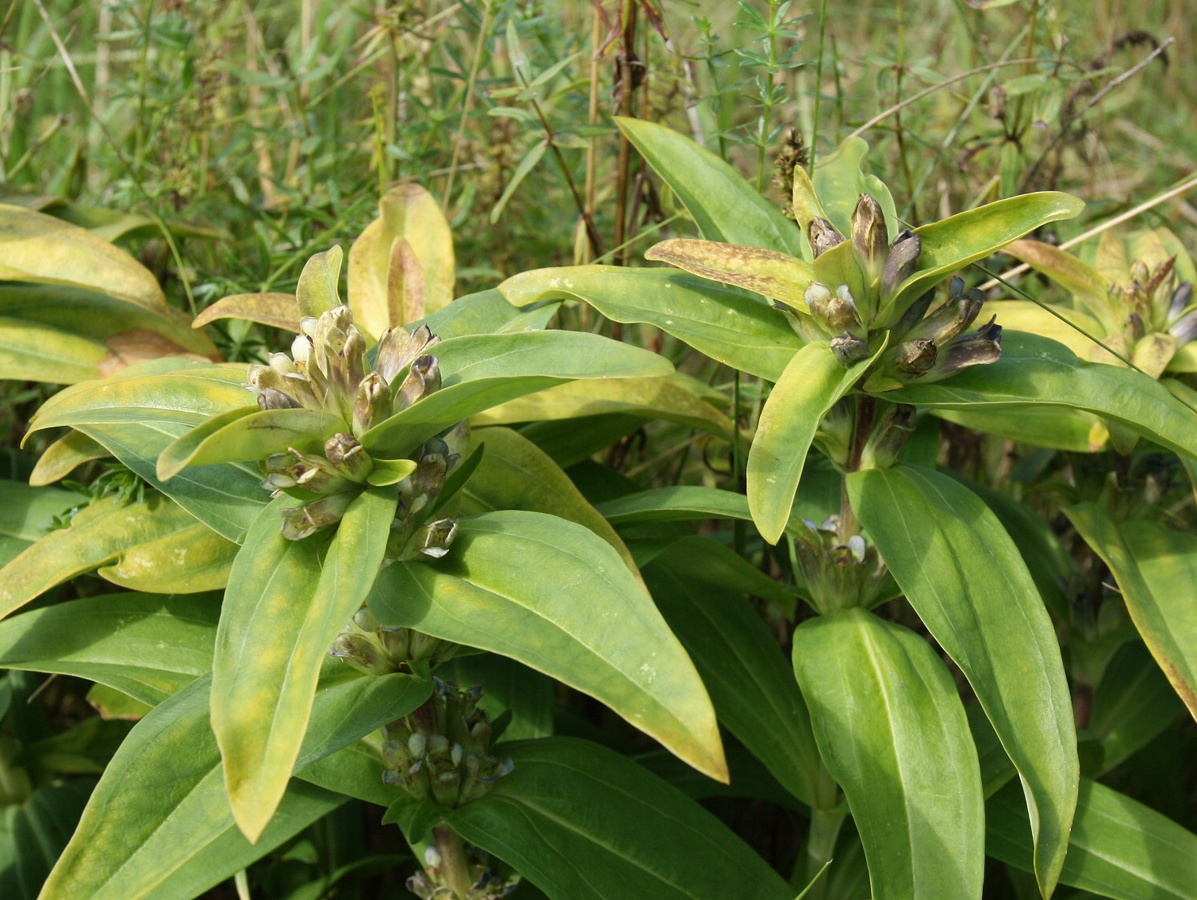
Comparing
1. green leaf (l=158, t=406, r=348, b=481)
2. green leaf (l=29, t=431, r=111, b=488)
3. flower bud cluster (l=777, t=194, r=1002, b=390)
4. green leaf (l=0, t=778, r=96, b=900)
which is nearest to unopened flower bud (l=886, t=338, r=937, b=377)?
flower bud cluster (l=777, t=194, r=1002, b=390)

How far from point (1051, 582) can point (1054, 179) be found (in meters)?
0.88

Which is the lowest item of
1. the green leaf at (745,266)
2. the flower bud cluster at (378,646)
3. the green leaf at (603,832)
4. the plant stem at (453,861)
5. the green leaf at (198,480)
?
the plant stem at (453,861)

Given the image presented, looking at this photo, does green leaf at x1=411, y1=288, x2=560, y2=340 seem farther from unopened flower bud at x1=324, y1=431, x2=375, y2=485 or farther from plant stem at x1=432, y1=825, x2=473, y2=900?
plant stem at x1=432, y1=825, x2=473, y2=900

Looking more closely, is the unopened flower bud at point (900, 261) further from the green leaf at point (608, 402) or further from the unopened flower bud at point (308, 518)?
the unopened flower bud at point (308, 518)

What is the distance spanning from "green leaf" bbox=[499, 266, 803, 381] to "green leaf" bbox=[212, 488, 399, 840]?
0.34 metres

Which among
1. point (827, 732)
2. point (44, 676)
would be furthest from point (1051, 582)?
point (44, 676)

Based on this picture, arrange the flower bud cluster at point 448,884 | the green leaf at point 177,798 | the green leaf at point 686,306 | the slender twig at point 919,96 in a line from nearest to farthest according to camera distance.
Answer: the green leaf at point 177,798, the green leaf at point 686,306, the flower bud cluster at point 448,884, the slender twig at point 919,96

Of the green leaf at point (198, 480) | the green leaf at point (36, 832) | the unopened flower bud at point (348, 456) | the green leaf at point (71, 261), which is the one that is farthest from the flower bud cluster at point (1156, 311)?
the green leaf at point (36, 832)

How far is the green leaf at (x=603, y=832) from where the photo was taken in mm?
1211

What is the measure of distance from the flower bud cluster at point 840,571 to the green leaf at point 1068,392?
20 cm

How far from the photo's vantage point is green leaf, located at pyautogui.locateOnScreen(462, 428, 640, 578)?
4.28 ft

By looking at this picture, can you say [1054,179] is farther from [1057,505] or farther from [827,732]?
[827,732]

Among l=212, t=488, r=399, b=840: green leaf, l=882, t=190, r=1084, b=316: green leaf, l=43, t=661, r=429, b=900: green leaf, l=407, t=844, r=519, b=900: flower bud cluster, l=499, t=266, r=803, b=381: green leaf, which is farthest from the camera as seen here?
l=407, t=844, r=519, b=900: flower bud cluster

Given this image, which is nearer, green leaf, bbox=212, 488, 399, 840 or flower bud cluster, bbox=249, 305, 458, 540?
green leaf, bbox=212, 488, 399, 840
